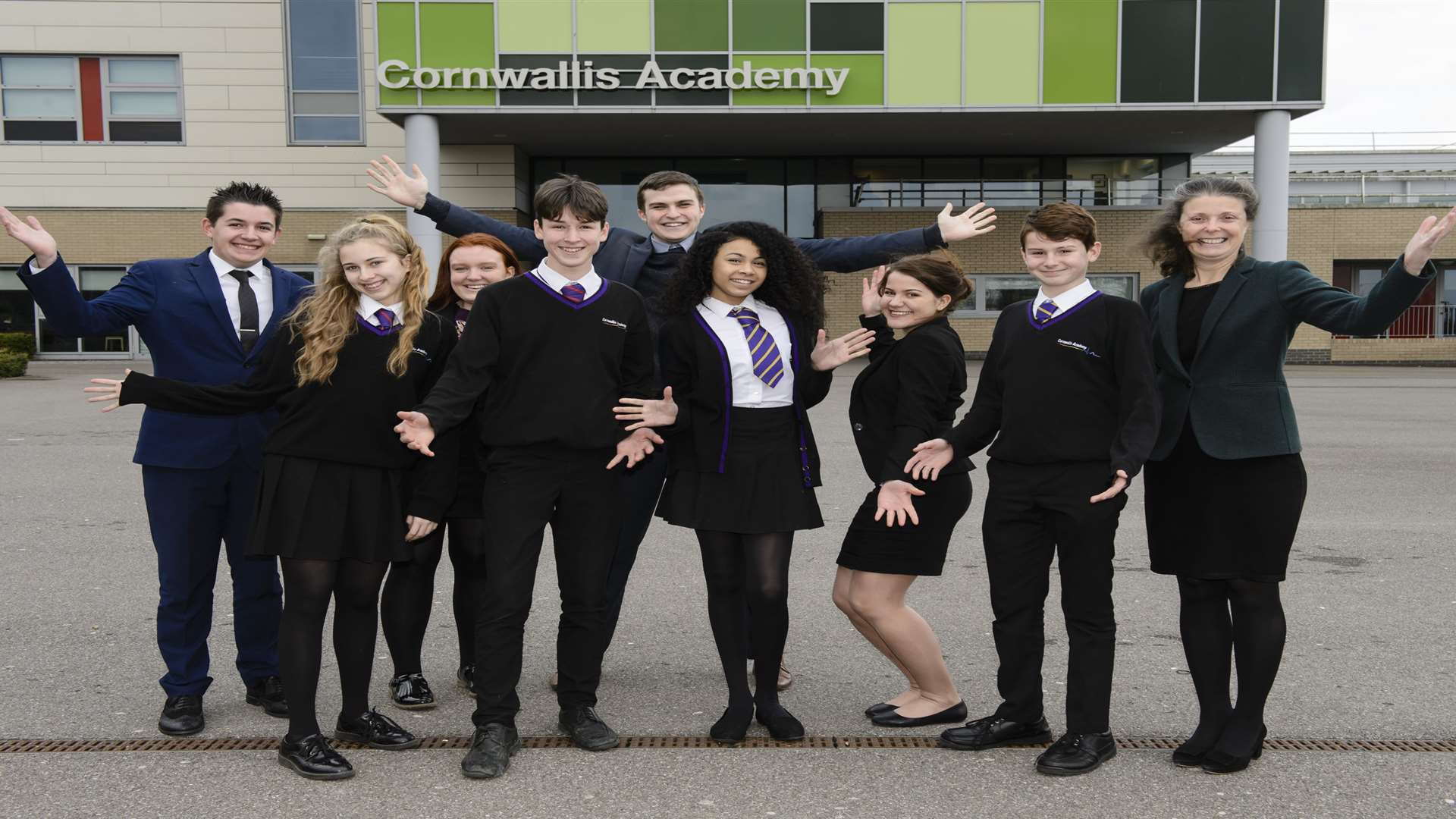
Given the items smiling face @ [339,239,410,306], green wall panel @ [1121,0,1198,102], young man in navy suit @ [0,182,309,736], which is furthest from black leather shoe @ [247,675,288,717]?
green wall panel @ [1121,0,1198,102]

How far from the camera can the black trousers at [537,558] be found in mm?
3912

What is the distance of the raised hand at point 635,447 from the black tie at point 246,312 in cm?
144

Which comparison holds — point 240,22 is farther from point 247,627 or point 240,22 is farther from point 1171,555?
point 1171,555

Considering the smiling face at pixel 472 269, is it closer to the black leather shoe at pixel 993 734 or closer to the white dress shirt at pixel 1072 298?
the white dress shirt at pixel 1072 298

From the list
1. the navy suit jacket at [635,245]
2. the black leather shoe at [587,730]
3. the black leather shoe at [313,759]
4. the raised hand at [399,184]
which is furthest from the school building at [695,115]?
the black leather shoe at [313,759]

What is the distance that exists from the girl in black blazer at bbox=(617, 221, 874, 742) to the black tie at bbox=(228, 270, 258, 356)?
1449mm

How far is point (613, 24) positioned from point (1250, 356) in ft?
69.5

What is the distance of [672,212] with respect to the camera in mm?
4648

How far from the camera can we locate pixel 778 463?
4094 millimetres

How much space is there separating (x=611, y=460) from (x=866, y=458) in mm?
947

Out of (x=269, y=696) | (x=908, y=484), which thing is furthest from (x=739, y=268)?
(x=269, y=696)

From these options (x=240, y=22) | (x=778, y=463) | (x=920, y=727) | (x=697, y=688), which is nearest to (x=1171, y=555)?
(x=920, y=727)

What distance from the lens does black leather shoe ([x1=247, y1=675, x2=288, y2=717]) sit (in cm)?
428

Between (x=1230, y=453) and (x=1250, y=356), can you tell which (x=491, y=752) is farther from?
(x=1250, y=356)
